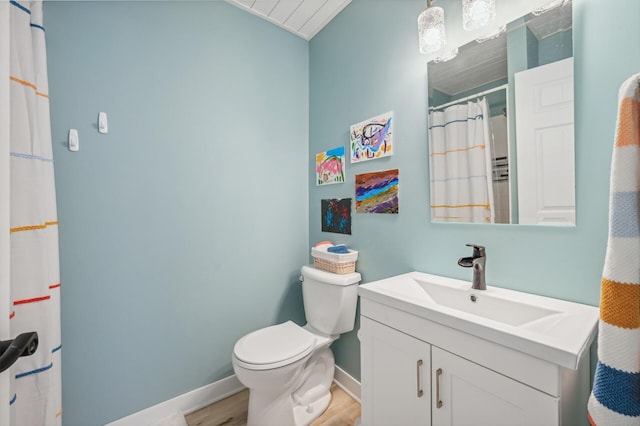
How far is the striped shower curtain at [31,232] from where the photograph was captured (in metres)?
0.90

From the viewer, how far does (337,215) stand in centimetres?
182

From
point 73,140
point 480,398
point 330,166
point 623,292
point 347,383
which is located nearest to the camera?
point 623,292

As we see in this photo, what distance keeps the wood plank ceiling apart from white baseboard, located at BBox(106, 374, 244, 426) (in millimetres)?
2517

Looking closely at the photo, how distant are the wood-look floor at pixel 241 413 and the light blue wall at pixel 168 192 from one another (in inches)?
6.5

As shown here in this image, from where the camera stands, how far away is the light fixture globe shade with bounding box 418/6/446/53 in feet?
3.77

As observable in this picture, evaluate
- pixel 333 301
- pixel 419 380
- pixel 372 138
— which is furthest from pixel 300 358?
pixel 372 138

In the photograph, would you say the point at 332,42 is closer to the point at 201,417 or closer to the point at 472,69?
the point at 472,69

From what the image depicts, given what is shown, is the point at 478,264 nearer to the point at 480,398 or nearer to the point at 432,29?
the point at 480,398

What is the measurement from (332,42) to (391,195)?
4.10ft

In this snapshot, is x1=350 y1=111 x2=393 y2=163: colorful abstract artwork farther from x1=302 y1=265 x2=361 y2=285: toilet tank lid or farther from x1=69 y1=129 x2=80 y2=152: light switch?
x1=69 y1=129 x2=80 y2=152: light switch

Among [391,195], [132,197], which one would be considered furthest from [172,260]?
[391,195]

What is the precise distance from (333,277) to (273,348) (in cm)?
51

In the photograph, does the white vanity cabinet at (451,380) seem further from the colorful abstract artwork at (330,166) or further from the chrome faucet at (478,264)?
the colorful abstract artwork at (330,166)

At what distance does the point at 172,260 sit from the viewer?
1521 mm
